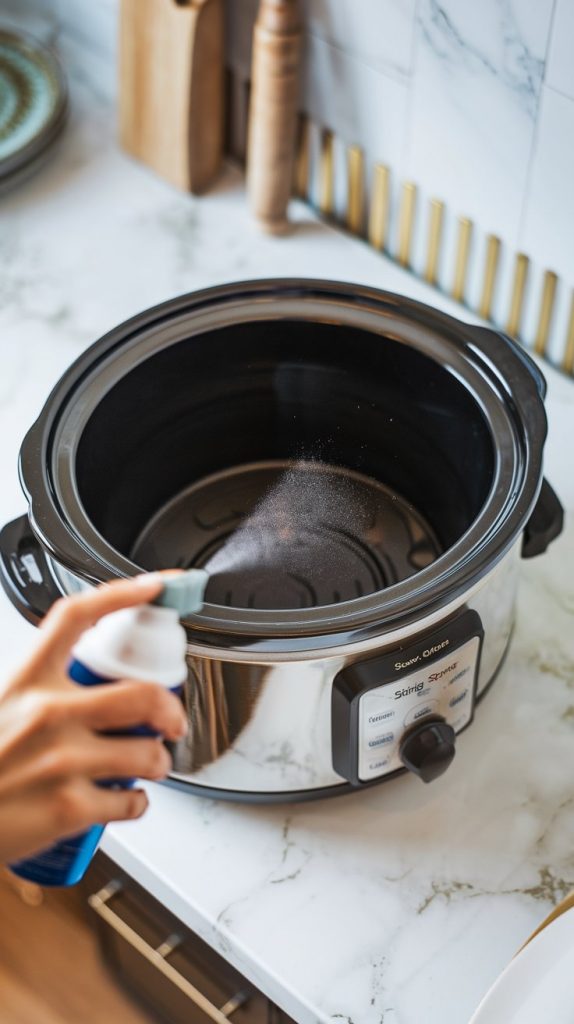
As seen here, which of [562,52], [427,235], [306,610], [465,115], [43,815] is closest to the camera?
[43,815]

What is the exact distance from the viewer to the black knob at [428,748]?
77 centimetres

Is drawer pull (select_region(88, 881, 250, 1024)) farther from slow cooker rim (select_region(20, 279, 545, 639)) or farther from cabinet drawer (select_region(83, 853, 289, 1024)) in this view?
slow cooker rim (select_region(20, 279, 545, 639))

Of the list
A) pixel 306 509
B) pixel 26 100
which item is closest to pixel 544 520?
pixel 306 509

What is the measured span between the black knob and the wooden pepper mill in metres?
0.62

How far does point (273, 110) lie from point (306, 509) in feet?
1.56

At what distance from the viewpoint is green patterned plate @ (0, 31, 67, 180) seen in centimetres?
127

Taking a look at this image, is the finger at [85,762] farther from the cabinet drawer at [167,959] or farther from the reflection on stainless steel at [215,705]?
the cabinet drawer at [167,959]

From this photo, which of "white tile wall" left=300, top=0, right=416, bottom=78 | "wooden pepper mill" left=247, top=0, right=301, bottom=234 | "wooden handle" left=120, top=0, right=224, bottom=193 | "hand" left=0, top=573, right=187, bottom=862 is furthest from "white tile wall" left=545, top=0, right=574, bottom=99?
"hand" left=0, top=573, right=187, bottom=862

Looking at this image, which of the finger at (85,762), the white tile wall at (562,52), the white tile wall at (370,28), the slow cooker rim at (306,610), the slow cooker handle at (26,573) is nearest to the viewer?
the finger at (85,762)

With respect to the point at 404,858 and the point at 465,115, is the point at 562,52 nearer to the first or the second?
the point at 465,115

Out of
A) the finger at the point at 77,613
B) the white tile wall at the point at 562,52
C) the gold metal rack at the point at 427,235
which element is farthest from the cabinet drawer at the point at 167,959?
the white tile wall at the point at 562,52

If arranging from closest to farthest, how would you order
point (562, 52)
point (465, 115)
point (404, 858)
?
point (404, 858)
point (562, 52)
point (465, 115)

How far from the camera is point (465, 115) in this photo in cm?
106

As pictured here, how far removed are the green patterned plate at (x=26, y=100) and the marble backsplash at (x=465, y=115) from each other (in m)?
0.21
